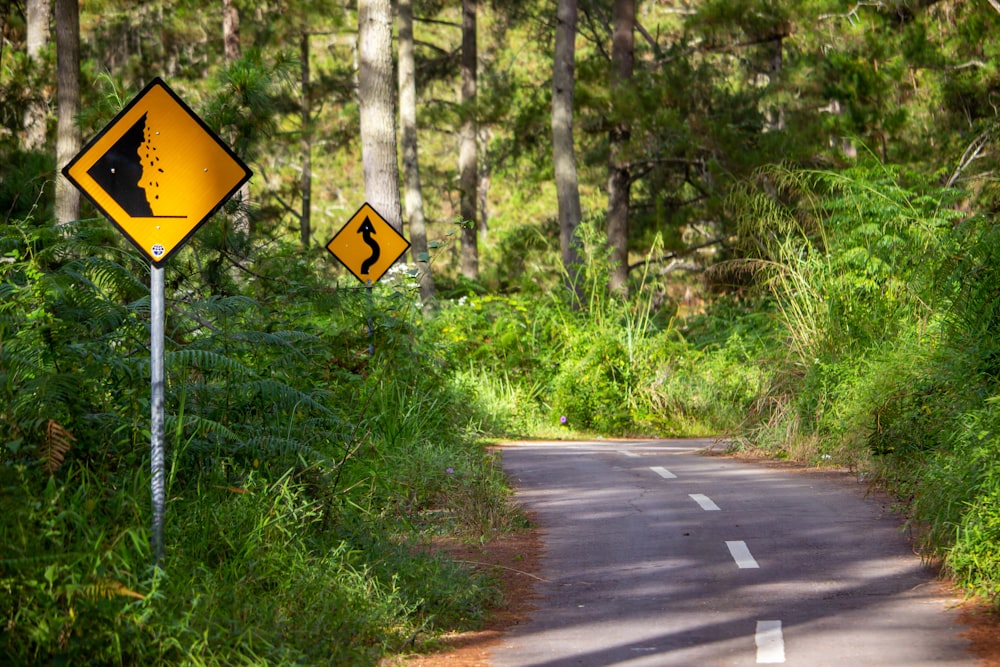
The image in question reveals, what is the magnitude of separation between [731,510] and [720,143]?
19.1 m

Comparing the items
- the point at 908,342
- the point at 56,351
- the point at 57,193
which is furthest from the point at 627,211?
the point at 56,351

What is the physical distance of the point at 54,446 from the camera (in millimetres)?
7004

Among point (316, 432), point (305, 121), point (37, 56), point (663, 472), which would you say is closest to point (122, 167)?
point (316, 432)

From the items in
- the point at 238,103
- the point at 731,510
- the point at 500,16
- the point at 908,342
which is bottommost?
the point at 731,510

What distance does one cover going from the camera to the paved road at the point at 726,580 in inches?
282

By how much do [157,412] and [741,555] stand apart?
15.4 feet

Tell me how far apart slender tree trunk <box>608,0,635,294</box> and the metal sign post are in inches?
952

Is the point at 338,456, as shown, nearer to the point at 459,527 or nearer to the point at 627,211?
the point at 459,527

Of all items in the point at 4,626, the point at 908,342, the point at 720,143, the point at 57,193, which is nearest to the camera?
the point at 4,626

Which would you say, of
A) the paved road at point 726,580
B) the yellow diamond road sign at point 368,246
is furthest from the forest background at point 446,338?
the paved road at point 726,580

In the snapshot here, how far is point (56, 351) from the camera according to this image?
782cm

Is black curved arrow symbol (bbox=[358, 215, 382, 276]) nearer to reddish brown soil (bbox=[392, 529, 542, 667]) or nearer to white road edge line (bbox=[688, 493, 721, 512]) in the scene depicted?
white road edge line (bbox=[688, 493, 721, 512])

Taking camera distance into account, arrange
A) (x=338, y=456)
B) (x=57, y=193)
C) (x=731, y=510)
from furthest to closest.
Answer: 1. (x=57, y=193)
2. (x=731, y=510)
3. (x=338, y=456)

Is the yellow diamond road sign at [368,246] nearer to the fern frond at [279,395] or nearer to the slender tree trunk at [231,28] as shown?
the fern frond at [279,395]
